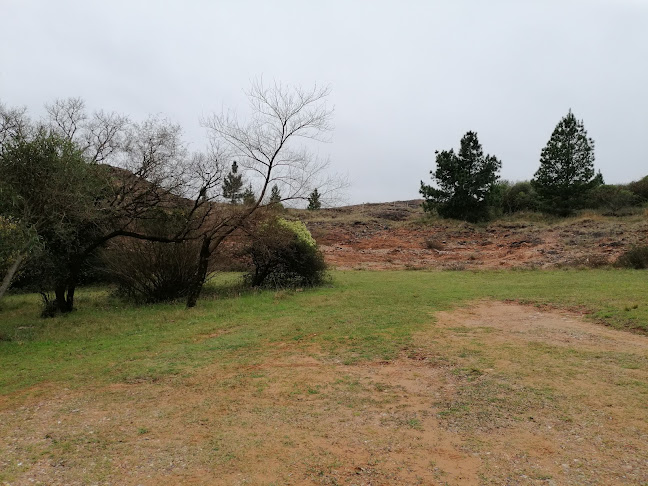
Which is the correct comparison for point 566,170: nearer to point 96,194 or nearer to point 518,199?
point 518,199

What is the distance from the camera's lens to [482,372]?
579cm

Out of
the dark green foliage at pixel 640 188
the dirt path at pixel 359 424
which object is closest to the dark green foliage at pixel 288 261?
the dirt path at pixel 359 424

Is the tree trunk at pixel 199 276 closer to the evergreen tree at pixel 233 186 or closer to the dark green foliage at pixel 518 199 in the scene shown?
the evergreen tree at pixel 233 186

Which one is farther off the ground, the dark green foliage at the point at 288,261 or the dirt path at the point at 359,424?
the dark green foliage at the point at 288,261

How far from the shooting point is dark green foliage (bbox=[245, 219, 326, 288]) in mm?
15961

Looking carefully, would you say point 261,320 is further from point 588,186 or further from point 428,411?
point 588,186

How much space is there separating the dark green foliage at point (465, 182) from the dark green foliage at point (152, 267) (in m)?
25.6

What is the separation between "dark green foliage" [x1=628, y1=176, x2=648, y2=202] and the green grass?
78.9ft

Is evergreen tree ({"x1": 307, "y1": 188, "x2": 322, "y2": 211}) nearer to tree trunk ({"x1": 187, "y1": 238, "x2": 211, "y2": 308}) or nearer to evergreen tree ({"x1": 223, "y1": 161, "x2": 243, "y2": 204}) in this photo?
evergreen tree ({"x1": 223, "y1": 161, "x2": 243, "y2": 204})

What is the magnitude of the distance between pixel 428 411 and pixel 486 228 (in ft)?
104

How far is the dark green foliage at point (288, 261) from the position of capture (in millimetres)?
→ 15961

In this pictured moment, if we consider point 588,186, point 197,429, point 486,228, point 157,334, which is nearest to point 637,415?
point 197,429

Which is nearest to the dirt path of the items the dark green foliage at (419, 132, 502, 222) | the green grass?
the green grass

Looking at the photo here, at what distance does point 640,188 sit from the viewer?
1426 inches
